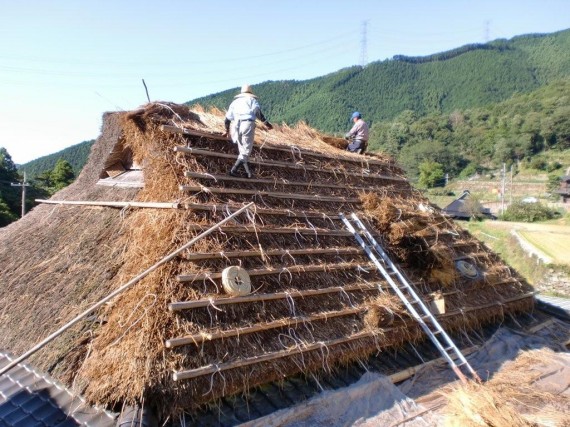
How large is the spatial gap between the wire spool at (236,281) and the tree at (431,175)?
5321 centimetres

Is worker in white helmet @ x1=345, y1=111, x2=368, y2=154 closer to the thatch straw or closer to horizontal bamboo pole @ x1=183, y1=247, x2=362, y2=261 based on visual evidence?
horizontal bamboo pole @ x1=183, y1=247, x2=362, y2=261

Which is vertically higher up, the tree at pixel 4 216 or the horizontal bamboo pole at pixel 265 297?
the horizontal bamboo pole at pixel 265 297

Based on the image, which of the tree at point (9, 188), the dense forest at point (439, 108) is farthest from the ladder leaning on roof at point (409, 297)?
the tree at point (9, 188)

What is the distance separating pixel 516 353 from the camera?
6047mm

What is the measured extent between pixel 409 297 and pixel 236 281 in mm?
2622

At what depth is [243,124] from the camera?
5191mm

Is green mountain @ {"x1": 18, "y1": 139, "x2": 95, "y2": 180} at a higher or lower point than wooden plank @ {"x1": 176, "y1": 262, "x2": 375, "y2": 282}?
lower

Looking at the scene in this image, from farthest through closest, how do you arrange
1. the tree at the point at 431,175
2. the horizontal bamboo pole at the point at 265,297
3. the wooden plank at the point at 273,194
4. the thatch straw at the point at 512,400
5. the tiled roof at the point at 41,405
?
the tree at the point at 431,175 < the wooden plank at the point at 273,194 < the thatch straw at the point at 512,400 < the horizontal bamboo pole at the point at 265,297 < the tiled roof at the point at 41,405

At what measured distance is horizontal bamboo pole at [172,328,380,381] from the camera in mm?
3396

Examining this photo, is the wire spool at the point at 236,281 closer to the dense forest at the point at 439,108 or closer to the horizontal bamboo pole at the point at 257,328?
the horizontal bamboo pole at the point at 257,328

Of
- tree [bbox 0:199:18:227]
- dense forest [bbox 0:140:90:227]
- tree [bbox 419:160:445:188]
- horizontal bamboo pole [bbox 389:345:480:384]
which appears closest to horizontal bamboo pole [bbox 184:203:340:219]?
horizontal bamboo pole [bbox 389:345:480:384]

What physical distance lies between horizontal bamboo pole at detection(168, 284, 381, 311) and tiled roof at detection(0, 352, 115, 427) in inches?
39.3

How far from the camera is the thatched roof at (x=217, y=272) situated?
11.7ft

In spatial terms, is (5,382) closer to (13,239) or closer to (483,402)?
(13,239)
